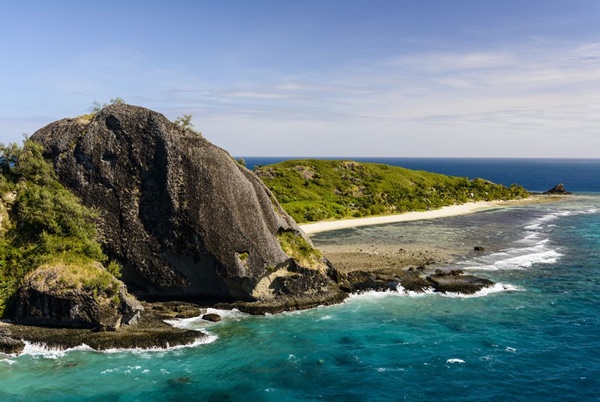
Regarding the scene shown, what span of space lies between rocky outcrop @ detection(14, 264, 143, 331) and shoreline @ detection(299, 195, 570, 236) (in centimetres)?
5769

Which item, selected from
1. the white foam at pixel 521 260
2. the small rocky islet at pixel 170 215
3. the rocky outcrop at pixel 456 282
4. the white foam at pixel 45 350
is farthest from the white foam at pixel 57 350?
the white foam at pixel 521 260

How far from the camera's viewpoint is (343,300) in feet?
168

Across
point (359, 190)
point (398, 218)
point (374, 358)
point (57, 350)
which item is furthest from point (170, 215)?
point (359, 190)

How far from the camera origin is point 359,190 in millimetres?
148375

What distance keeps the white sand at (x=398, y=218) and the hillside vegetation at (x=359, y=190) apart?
14.3 ft

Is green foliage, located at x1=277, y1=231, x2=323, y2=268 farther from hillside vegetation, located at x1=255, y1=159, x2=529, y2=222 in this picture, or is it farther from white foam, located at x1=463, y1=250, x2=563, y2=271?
hillside vegetation, located at x1=255, y1=159, x2=529, y2=222

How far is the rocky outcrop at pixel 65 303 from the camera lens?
39.0m

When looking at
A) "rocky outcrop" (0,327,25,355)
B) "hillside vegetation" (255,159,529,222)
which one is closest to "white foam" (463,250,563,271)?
"hillside vegetation" (255,159,529,222)

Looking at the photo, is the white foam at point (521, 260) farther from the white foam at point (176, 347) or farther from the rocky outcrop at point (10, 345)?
the rocky outcrop at point (10, 345)

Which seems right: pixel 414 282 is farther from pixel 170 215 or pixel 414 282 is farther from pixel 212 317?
pixel 170 215

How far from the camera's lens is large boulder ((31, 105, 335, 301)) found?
153 ft

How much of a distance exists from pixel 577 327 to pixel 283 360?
29.0 m

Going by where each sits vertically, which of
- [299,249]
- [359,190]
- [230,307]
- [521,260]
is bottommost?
[230,307]

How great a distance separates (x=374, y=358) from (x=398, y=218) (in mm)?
82514
